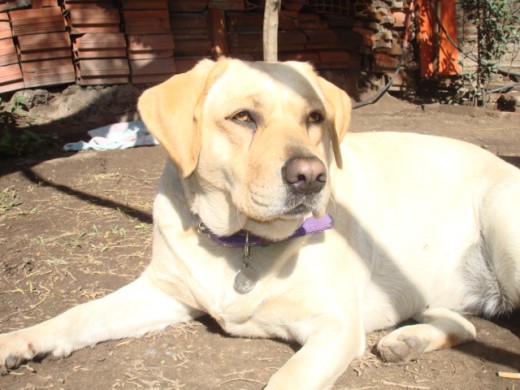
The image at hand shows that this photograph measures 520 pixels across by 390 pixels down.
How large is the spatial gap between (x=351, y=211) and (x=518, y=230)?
88 cm

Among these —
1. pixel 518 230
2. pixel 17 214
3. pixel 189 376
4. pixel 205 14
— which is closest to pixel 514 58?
pixel 205 14

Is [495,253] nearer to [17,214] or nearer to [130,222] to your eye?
[130,222]

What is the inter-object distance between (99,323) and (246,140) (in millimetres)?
1198

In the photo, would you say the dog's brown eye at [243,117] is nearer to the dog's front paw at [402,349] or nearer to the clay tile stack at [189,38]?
the dog's front paw at [402,349]

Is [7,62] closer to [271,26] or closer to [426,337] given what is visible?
[271,26]

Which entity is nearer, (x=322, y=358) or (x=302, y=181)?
(x=302, y=181)

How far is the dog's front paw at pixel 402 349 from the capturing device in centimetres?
257

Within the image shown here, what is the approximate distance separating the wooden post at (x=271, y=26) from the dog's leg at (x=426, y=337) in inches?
98.0

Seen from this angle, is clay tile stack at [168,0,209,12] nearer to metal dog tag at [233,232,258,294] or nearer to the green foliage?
the green foliage

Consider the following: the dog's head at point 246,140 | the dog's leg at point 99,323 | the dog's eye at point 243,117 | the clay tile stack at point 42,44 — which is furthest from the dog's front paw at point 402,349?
the clay tile stack at point 42,44

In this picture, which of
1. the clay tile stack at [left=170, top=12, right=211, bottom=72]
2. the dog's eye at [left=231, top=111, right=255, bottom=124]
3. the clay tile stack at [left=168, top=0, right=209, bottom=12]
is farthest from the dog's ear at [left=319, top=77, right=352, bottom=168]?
the clay tile stack at [left=168, top=0, right=209, bottom=12]

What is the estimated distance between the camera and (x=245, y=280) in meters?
2.53

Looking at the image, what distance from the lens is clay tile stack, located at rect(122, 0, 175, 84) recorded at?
27.3ft

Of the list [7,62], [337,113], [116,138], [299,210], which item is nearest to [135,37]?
[7,62]
